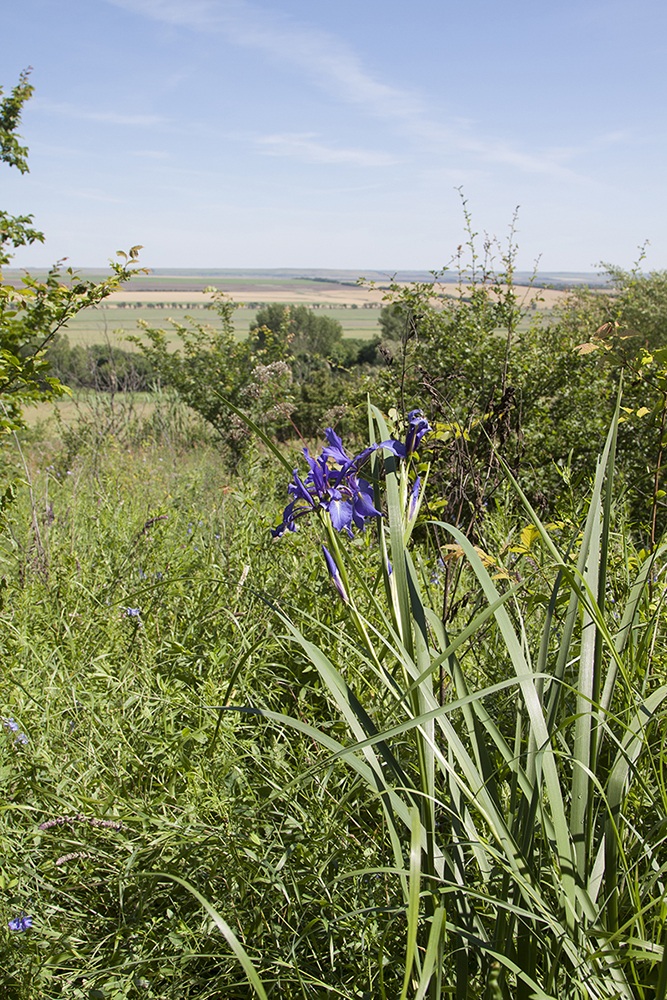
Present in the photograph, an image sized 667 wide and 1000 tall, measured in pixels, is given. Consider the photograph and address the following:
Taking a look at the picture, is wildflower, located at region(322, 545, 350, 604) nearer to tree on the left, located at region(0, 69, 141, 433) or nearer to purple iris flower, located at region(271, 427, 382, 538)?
purple iris flower, located at region(271, 427, 382, 538)

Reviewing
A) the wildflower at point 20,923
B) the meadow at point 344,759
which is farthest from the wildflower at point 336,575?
the wildflower at point 20,923

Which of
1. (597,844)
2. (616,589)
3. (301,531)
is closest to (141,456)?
(301,531)

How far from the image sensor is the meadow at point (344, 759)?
1033mm

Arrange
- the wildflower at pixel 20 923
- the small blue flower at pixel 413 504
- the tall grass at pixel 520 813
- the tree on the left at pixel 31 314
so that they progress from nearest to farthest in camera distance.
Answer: the tall grass at pixel 520 813
the small blue flower at pixel 413 504
the wildflower at pixel 20 923
the tree on the left at pixel 31 314

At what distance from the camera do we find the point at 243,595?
2359 millimetres

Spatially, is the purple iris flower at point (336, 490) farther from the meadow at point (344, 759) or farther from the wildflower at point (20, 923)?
the wildflower at point (20, 923)

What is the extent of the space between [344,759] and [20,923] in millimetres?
848

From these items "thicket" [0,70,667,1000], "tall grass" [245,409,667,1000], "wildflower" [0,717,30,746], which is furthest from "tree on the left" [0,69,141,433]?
"tall grass" [245,409,667,1000]

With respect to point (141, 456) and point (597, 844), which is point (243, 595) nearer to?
point (597, 844)

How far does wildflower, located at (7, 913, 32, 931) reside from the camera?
1.34 metres

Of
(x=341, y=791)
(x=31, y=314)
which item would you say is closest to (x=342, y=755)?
(x=341, y=791)

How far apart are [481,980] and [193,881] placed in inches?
22.2

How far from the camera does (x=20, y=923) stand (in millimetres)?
1375

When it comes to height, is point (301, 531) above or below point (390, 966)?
above
